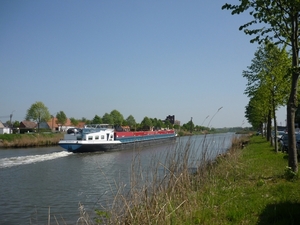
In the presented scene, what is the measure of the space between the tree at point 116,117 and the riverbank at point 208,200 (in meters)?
64.9

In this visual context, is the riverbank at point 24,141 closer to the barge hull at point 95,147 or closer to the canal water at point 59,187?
the barge hull at point 95,147

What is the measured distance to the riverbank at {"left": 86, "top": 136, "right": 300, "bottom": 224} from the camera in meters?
5.84

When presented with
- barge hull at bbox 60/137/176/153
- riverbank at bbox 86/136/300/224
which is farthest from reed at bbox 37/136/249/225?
barge hull at bbox 60/137/176/153

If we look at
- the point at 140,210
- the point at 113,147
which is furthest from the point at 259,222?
the point at 113,147

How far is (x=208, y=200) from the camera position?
287 inches

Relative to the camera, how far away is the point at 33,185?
16328mm

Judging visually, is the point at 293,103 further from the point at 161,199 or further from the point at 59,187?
the point at 59,187

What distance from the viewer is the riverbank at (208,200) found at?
584 cm

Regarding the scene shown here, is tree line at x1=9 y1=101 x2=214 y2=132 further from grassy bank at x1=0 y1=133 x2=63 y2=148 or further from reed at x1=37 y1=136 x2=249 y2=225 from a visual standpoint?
reed at x1=37 y1=136 x2=249 y2=225

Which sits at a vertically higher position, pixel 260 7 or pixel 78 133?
pixel 260 7

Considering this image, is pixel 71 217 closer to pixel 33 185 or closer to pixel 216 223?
pixel 216 223

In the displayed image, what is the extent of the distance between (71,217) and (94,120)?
62.0m

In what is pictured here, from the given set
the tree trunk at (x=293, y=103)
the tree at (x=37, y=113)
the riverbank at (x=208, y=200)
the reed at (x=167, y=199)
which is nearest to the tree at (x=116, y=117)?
the tree at (x=37, y=113)

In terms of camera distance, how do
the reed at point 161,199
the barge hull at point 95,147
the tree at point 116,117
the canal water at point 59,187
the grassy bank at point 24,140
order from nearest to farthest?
the reed at point 161,199 → the canal water at point 59,187 → the barge hull at point 95,147 → the grassy bank at point 24,140 → the tree at point 116,117
